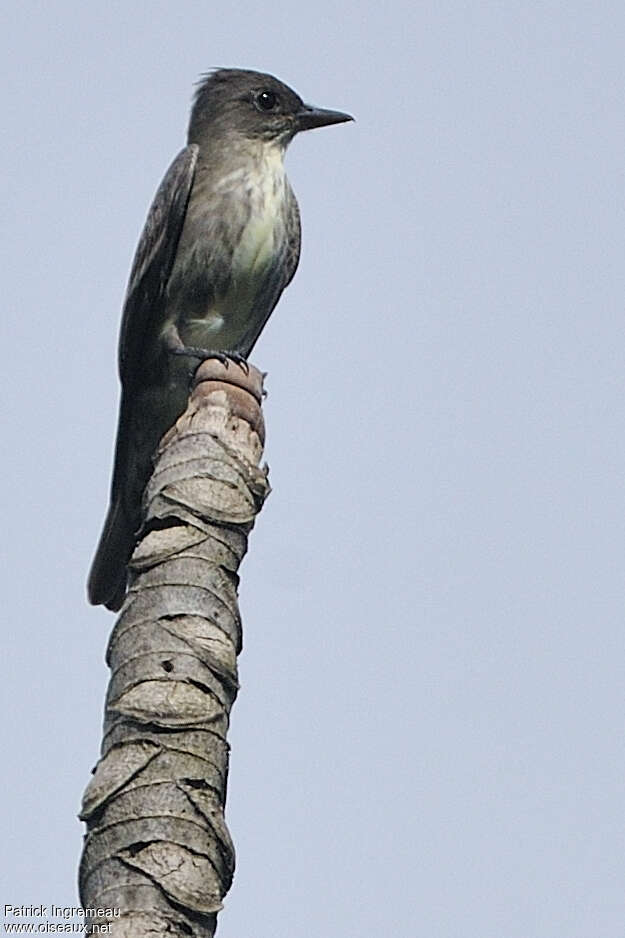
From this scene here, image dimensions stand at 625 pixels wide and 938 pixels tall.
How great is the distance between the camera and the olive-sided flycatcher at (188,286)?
795cm

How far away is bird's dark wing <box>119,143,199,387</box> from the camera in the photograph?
8016 millimetres

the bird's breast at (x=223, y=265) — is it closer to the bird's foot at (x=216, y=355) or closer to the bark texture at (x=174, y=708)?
the bird's foot at (x=216, y=355)

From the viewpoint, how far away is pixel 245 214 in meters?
8.02

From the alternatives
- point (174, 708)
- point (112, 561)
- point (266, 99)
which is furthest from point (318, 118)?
point (174, 708)

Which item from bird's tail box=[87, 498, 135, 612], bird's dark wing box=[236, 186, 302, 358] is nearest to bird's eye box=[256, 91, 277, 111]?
bird's dark wing box=[236, 186, 302, 358]

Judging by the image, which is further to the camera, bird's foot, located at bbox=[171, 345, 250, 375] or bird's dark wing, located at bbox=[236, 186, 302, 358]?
bird's dark wing, located at bbox=[236, 186, 302, 358]

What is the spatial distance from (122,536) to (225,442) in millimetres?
2972

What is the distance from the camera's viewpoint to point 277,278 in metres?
8.12

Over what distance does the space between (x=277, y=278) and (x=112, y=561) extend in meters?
1.65

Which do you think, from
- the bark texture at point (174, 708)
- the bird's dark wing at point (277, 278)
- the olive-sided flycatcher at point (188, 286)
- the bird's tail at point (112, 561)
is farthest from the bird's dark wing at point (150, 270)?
the bark texture at point (174, 708)

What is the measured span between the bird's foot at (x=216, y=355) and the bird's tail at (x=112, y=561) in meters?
0.83

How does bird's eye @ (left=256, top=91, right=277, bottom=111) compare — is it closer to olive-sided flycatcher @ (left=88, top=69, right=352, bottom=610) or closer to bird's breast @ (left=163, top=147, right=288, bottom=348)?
olive-sided flycatcher @ (left=88, top=69, right=352, bottom=610)

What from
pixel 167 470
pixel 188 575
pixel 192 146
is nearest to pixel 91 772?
pixel 188 575

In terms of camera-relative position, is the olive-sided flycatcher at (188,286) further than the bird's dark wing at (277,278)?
No
